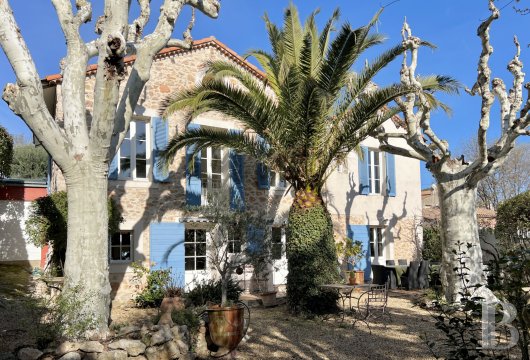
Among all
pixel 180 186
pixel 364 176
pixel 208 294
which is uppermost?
pixel 364 176

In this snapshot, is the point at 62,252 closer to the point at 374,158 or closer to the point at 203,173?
the point at 203,173

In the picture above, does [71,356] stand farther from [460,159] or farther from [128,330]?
[460,159]

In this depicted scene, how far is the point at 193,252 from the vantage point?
13.1m

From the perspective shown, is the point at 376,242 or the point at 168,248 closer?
the point at 168,248

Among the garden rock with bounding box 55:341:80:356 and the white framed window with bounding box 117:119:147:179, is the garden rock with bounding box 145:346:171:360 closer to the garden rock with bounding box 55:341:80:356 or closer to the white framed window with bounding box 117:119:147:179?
the garden rock with bounding box 55:341:80:356

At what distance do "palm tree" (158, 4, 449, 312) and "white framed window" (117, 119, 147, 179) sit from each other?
2.23m

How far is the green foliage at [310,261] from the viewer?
380 inches

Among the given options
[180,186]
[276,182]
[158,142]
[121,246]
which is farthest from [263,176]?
[121,246]

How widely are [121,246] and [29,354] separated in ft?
22.1

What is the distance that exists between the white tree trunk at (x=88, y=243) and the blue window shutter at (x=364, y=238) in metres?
10.5

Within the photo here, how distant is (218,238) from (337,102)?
395 centimetres

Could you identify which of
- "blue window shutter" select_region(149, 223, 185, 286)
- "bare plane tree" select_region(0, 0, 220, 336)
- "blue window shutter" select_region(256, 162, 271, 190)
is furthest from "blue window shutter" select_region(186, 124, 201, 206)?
"bare plane tree" select_region(0, 0, 220, 336)

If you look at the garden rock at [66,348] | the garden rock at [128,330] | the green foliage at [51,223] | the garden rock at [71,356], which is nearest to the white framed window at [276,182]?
the green foliage at [51,223]

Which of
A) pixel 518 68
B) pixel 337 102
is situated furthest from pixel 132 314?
pixel 518 68
